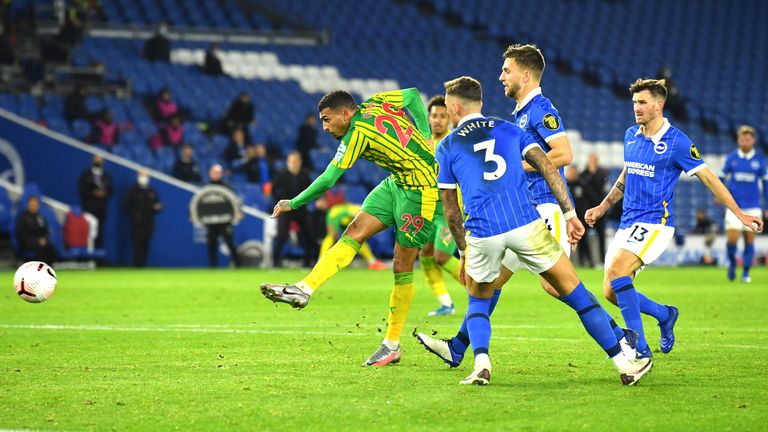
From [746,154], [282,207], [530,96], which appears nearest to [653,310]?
[530,96]

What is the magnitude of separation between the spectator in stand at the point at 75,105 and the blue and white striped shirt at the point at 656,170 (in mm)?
18856

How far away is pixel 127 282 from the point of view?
64.6ft

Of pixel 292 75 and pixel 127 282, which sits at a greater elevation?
pixel 292 75

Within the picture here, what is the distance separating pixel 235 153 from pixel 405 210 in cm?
1853

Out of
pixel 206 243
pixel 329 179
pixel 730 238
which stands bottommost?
pixel 206 243

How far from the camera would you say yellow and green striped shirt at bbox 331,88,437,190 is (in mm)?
8617

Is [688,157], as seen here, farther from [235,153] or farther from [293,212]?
[235,153]

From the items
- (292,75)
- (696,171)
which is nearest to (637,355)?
(696,171)

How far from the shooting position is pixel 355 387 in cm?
755

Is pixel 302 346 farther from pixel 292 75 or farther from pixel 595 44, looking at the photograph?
pixel 595 44

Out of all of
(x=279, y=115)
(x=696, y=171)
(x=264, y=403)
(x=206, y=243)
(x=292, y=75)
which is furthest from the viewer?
(x=292, y=75)

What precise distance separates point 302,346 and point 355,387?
2.48 metres

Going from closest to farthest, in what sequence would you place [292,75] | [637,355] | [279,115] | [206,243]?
1. [637,355]
2. [206,243]
3. [279,115]
4. [292,75]

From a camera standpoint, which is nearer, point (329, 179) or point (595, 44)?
point (329, 179)
